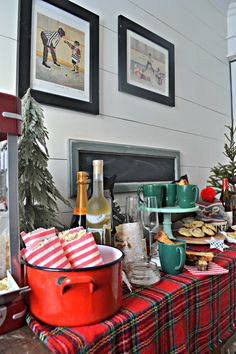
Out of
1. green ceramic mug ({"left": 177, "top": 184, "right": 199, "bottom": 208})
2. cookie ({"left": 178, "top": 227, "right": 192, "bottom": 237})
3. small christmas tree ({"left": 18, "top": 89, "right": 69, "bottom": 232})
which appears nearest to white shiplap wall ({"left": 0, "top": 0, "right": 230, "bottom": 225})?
small christmas tree ({"left": 18, "top": 89, "right": 69, "bottom": 232})

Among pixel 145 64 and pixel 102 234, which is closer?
pixel 102 234

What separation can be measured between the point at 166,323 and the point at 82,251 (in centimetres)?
29

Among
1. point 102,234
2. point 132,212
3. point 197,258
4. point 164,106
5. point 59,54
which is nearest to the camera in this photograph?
point 102,234

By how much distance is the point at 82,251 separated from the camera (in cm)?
55

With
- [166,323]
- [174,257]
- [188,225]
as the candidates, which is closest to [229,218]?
[188,225]

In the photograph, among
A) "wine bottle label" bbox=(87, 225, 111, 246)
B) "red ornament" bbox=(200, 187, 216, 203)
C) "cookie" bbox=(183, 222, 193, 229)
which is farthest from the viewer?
"red ornament" bbox=(200, 187, 216, 203)

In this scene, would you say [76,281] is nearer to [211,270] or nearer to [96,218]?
[96,218]

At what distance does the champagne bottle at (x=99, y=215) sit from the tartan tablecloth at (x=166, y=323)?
0.17m

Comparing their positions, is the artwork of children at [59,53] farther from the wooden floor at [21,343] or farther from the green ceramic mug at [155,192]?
the wooden floor at [21,343]

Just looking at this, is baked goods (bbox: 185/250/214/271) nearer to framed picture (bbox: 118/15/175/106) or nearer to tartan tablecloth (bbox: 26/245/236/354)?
tartan tablecloth (bbox: 26/245/236/354)

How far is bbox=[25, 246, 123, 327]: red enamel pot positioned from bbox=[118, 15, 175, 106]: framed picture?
103 centimetres

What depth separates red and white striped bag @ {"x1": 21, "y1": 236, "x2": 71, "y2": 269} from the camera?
523 mm

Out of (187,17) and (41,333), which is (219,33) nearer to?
(187,17)

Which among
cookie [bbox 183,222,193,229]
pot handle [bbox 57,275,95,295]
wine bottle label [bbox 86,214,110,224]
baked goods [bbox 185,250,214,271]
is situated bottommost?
baked goods [bbox 185,250,214,271]
